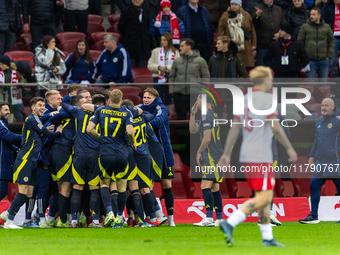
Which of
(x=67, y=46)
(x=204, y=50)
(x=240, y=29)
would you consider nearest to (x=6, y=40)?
(x=67, y=46)

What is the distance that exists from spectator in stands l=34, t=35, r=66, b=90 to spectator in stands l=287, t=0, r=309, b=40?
263 inches

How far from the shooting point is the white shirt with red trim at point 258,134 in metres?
6.05

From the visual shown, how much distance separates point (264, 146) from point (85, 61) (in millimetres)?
8240

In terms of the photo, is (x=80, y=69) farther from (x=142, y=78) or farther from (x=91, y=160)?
(x=91, y=160)

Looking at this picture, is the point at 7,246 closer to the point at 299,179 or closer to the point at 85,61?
the point at 85,61

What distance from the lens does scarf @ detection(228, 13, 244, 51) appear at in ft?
47.2

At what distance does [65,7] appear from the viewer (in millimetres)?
15273

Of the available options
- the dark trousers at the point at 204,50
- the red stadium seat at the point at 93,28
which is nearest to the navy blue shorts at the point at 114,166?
the dark trousers at the point at 204,50

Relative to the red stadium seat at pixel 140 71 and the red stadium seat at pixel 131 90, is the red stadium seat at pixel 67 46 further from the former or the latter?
the red stadium seat at pixel 131 90

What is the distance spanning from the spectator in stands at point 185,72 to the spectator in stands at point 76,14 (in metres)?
4.11

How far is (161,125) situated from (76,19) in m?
7.38

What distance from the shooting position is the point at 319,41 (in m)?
14.2

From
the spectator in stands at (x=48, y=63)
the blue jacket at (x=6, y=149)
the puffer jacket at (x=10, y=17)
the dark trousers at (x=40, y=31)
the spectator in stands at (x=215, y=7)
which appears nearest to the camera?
the blue jacket at (x=6, y=149)

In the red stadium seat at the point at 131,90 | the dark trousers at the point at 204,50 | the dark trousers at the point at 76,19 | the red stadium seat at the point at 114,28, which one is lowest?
the red stadium seat at the point at 131,90
